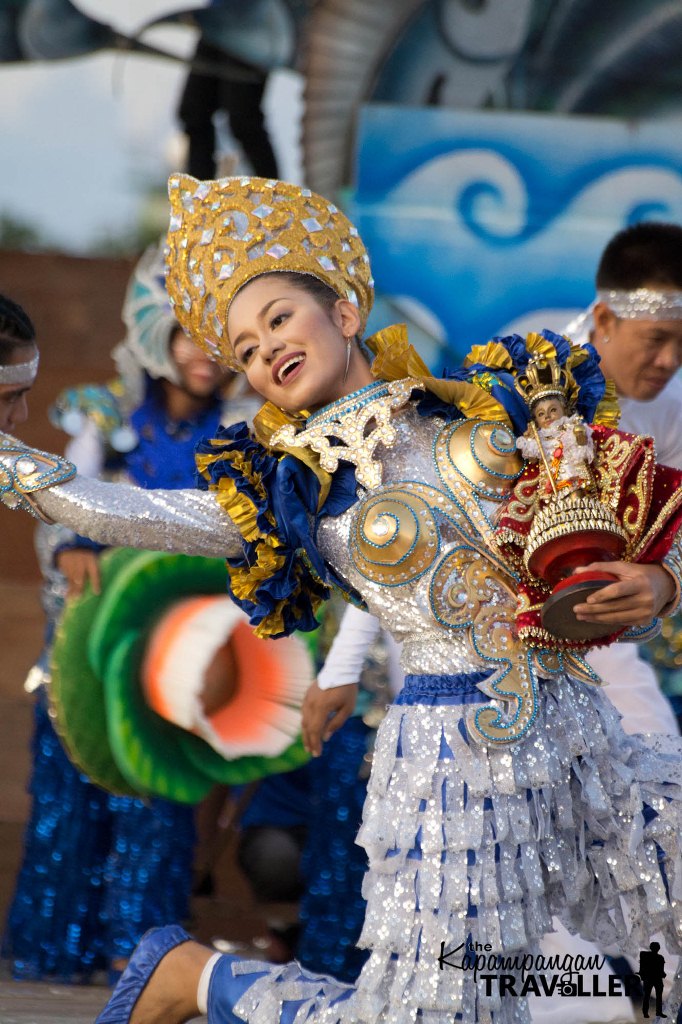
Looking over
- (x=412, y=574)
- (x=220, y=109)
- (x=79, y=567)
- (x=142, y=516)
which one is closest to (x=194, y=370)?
(x=79, y=567)

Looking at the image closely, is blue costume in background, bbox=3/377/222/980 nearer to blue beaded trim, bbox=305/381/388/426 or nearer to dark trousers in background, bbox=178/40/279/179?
blue beaded trim, bbox=305/381/388/426

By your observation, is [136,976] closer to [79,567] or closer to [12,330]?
[12,330]

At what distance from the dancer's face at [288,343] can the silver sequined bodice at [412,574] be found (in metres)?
0.15

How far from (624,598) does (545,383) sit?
1.42 feet

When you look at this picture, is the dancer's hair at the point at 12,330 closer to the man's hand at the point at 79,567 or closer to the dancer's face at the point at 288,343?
the dancer's face at the point at 288,343

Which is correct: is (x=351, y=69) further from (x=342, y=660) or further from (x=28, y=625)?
(x=342, y=660)

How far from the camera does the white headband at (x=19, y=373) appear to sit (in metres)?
3.36

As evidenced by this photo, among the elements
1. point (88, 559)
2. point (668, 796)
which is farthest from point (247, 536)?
point (88, 559)

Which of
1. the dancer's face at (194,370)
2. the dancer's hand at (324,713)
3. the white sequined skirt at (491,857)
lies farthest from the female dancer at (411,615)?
the dancer's face at (194,370)

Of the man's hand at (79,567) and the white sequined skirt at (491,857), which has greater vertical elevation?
the man's hand at (79,567)

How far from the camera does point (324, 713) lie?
3.66 meters

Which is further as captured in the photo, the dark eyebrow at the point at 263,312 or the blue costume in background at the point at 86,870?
the blue costume in background at the point at 86,870

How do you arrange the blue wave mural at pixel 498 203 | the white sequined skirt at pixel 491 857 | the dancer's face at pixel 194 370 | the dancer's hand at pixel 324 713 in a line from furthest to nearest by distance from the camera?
the blue wave mural at pixel 498 203, the dancer's face at pixel 194 370, the dancer's hand at pixel 324 713, the white sequined skirt at pixel 491 857

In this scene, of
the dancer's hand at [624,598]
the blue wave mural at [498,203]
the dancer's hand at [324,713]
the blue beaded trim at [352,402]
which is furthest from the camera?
the blue wave mural at [498,203]
